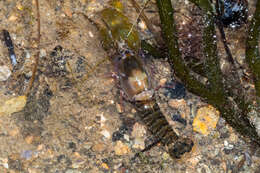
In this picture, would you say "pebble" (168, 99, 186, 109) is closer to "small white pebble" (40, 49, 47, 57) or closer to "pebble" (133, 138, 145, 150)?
"pebble" (133, 138, 145, 150)

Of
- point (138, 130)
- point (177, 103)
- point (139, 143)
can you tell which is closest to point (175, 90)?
point (177, 103)

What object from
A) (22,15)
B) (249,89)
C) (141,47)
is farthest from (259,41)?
(22,15)

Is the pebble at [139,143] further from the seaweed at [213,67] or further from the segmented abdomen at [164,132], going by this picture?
the seaweed at [213,67]

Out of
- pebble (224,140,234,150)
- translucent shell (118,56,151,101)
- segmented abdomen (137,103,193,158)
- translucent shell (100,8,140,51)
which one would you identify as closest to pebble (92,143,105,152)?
segmented abdomen (137,103,193,158)

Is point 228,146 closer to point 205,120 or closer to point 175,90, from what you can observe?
point 205,120

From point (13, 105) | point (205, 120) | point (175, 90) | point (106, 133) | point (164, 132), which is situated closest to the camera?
point (13, 105)

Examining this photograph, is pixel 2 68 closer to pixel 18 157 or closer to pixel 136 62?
pixel 18 157

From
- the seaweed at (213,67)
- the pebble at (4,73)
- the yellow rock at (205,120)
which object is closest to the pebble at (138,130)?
the yellow rock at (205,120)
